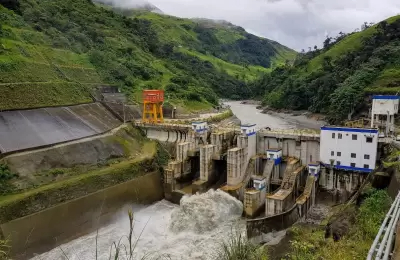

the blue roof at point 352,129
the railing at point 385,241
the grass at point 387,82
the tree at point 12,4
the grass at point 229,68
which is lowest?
the railing at point 385,241

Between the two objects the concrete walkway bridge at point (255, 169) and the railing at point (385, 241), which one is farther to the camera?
the concrete walkway bridge at point (255, 169)

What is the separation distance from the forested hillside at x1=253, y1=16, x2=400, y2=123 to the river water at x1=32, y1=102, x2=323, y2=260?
3185 cm

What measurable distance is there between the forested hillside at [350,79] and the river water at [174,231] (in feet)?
104

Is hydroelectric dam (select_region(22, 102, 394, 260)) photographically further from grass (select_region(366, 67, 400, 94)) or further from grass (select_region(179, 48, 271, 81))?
grass (select_region(179, 48, 271, 81))

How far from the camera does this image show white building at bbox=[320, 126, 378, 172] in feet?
85.3

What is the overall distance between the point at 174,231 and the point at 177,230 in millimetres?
228

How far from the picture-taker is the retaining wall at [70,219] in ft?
71.3

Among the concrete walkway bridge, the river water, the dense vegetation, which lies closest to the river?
the concrete walkway bridge

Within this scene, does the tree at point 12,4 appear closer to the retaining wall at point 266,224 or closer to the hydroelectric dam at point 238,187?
the hydroelectric dam at point 238,187

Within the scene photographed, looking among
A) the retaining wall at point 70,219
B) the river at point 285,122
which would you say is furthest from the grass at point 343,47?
the retaining wall at point 70,219

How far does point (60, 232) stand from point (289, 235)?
14.6 metres

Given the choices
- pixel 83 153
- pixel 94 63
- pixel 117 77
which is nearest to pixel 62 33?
pixel 94 63

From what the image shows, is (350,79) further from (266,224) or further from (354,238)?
(354,238)

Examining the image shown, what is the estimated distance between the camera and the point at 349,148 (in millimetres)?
26828
